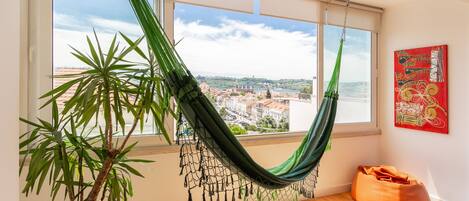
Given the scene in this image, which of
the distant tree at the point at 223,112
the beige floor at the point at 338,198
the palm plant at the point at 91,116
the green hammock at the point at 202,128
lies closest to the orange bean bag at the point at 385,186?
the beige floor at the point at 338,198

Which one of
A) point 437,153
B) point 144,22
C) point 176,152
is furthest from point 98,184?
point 437,153

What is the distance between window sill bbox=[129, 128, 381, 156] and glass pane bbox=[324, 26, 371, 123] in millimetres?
154

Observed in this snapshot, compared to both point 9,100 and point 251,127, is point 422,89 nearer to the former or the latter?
point 251,127

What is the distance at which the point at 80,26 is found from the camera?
6.56 feet

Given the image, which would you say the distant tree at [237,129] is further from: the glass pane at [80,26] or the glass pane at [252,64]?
the glass pane at [80,26]

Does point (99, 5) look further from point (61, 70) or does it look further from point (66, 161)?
point (66, 161)

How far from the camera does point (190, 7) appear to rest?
236cm

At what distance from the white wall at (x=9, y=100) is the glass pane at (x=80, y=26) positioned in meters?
1.22

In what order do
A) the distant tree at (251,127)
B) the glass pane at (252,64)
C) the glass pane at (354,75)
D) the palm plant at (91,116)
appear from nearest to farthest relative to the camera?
the palm plant at (91,116) < the glass pane at (252,64) < the distant tree at (251,127) < the glass pane at (354,75)

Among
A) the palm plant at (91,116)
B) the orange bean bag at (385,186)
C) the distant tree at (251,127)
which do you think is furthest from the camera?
the distant tree at (251,127)

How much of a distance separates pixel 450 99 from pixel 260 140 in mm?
1814

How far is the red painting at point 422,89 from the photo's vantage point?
269cm

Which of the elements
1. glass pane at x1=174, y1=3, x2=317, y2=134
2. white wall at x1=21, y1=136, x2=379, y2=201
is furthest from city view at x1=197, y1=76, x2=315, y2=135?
white wall at x1=21, y1=136, x2=379, y2=201

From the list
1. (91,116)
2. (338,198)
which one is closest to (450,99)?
(338,198)
